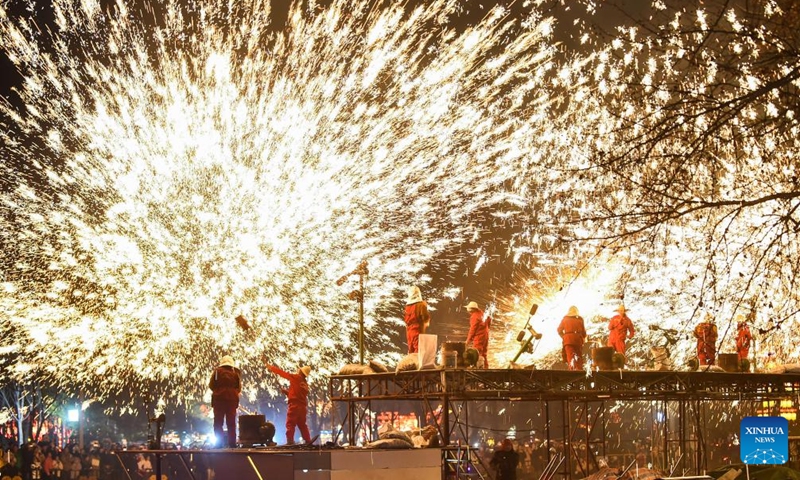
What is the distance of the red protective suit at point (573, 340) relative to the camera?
75.9ft

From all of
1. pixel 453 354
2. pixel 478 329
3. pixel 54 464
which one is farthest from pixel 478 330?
pixel 54 464

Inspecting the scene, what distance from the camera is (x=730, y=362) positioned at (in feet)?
74.6

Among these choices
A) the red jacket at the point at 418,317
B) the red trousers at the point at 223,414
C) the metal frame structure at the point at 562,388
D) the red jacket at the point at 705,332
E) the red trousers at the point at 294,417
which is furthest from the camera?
the red jacket at the point at 418,317

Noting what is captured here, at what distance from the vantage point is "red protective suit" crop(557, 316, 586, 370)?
23.1m

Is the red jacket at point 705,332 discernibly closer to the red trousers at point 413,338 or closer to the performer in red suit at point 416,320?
the performer in red suit at point 416,320

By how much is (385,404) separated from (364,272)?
40.9m

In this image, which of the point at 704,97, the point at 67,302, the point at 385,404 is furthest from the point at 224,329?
the point at 385,404

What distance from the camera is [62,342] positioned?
36.6 metres

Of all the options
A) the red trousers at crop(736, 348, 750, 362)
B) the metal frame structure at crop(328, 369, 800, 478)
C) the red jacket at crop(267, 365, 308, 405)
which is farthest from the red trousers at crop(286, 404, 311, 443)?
the red trousers at crop(736, 348, 750, 362)

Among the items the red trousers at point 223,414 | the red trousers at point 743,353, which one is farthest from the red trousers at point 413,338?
the red trousers at point 743,353

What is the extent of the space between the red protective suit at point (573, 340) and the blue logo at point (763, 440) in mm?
10239

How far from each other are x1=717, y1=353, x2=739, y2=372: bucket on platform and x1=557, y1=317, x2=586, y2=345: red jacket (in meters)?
3.13

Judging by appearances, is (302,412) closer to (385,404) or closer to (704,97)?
(704,97)

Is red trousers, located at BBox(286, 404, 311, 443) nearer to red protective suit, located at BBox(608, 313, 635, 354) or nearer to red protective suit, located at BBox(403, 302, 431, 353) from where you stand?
red protective suit, located at BBox(403, 302, 431, 353)
